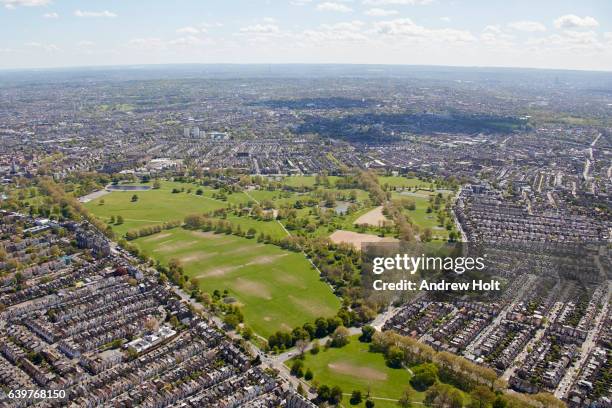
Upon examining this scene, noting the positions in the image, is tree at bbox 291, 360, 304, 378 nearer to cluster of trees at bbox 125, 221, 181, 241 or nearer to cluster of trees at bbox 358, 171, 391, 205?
cluster of trees at bbox 125, 221, 181, 241

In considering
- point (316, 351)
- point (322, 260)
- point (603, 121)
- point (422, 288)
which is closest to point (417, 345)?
point (316, 351)

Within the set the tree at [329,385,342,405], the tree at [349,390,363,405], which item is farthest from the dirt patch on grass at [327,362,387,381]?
the tree at [329,385,342,405]

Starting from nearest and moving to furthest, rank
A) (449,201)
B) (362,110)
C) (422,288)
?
(422,288)
(449,201)
(362,110)

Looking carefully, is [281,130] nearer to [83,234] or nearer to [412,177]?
[412,177]

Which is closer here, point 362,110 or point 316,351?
point 316,351

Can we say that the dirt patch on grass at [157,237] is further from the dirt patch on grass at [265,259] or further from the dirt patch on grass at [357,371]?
the dirt patch on grass at [357,371]

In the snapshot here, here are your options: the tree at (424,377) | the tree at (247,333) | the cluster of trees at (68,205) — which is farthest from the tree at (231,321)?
the cluster of trees at (68,205)

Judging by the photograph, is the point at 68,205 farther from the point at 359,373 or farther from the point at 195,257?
the point at 359,373
